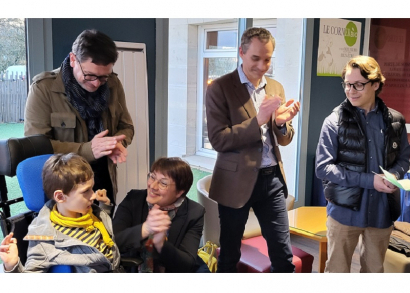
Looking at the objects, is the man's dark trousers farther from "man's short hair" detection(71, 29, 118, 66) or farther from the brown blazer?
"man's short hair" detection(71, 29, 118, 66)

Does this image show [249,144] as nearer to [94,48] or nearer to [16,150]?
[94,48]

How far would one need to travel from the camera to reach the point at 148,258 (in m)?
1.70

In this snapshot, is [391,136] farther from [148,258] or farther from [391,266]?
[148,258]

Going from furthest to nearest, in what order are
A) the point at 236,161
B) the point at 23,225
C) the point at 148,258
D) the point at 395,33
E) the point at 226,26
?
the point at 395,33 → the point at 226,26 → the point at 236,161 → the point at 148,258 → the point at 23,225

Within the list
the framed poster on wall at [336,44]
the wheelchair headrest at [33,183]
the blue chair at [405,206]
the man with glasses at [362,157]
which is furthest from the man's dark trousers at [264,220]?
the framed poster on wall at [336,44]

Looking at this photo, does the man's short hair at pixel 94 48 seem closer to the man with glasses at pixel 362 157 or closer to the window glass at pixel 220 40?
the window glass at pixel 220 40

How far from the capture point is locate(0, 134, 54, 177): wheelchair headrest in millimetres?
1523

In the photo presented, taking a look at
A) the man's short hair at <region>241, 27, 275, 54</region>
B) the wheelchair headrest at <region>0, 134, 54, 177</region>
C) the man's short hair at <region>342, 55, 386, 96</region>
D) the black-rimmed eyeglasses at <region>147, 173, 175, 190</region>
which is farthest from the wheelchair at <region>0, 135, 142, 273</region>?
the man's short hair at <region>342, 55, 386, 96</region>

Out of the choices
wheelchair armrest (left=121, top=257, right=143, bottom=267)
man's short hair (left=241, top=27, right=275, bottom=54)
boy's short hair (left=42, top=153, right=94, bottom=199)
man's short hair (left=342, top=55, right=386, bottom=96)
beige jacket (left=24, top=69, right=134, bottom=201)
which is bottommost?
wheelchair armrest (left=121, top=257, right=143, bottom=267)

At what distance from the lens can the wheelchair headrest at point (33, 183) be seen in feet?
4.85

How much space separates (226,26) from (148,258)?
1.22m

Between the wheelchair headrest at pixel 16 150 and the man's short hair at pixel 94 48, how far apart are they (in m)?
0.35

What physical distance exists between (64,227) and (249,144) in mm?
825
